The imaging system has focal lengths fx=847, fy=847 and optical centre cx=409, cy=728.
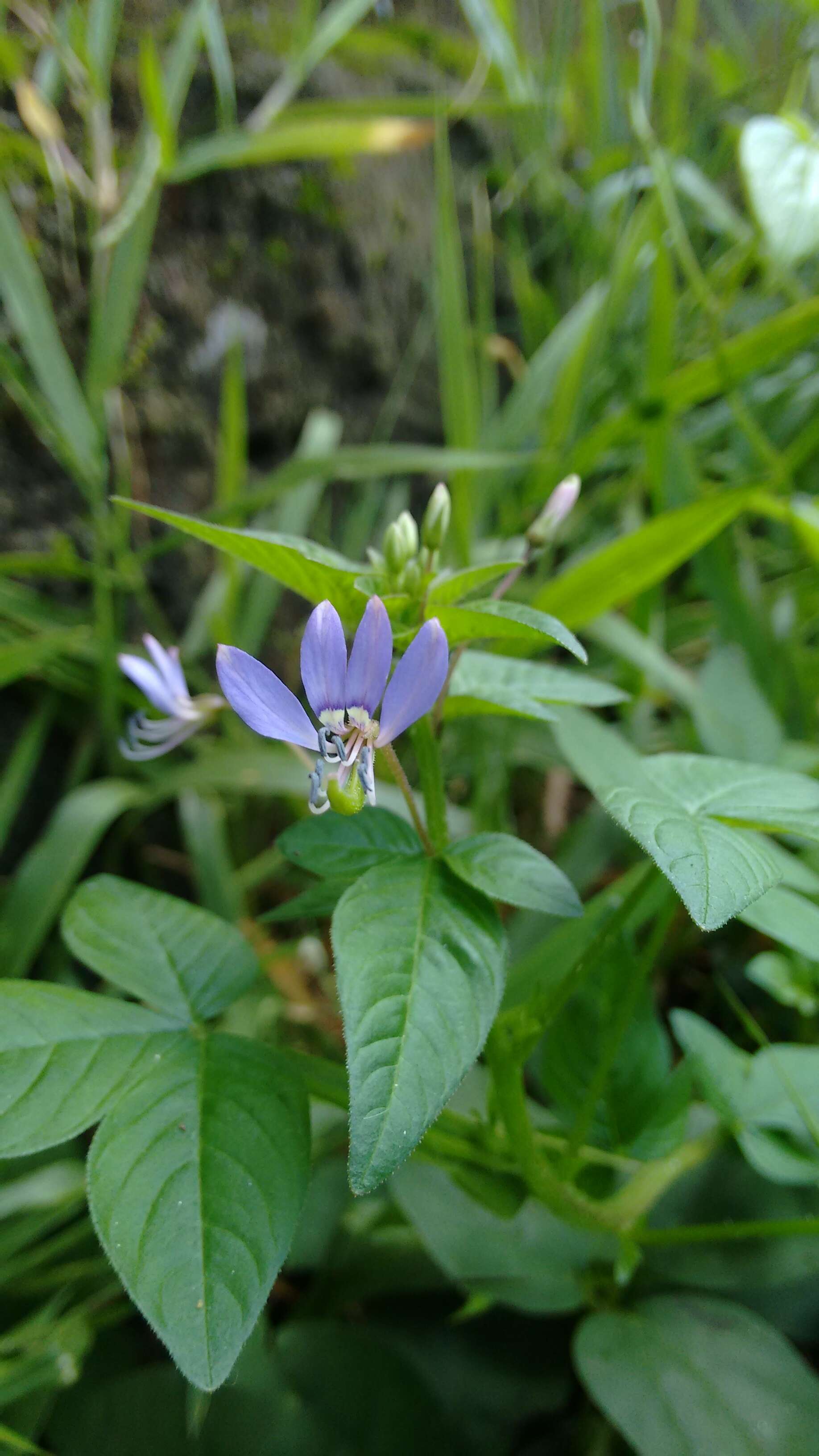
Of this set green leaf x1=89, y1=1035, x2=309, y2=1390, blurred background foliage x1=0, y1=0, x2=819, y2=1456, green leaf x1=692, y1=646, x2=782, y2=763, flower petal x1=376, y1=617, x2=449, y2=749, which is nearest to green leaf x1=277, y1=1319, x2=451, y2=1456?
blurred background foliage x1=0, y1=0, x2=819, y2=1456

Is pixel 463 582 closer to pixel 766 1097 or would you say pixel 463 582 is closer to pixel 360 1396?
pixel 766 1097

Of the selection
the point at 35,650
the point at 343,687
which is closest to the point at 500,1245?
the point at 343,687

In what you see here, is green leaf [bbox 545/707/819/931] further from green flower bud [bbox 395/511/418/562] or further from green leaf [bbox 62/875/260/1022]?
green leaf [bbox 62/875/260/1022]

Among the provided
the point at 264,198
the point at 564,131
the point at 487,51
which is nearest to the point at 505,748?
the point at 264,198

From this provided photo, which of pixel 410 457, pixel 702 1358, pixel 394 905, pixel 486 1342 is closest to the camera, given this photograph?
pixel 394 905

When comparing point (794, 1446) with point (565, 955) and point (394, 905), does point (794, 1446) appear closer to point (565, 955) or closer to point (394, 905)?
point (565, 955)

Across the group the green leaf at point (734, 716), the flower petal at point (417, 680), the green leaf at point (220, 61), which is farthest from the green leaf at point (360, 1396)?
the green leaf at point (220, 61)

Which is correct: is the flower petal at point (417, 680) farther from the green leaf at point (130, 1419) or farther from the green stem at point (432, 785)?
the green leaf at point (130, 1419)
